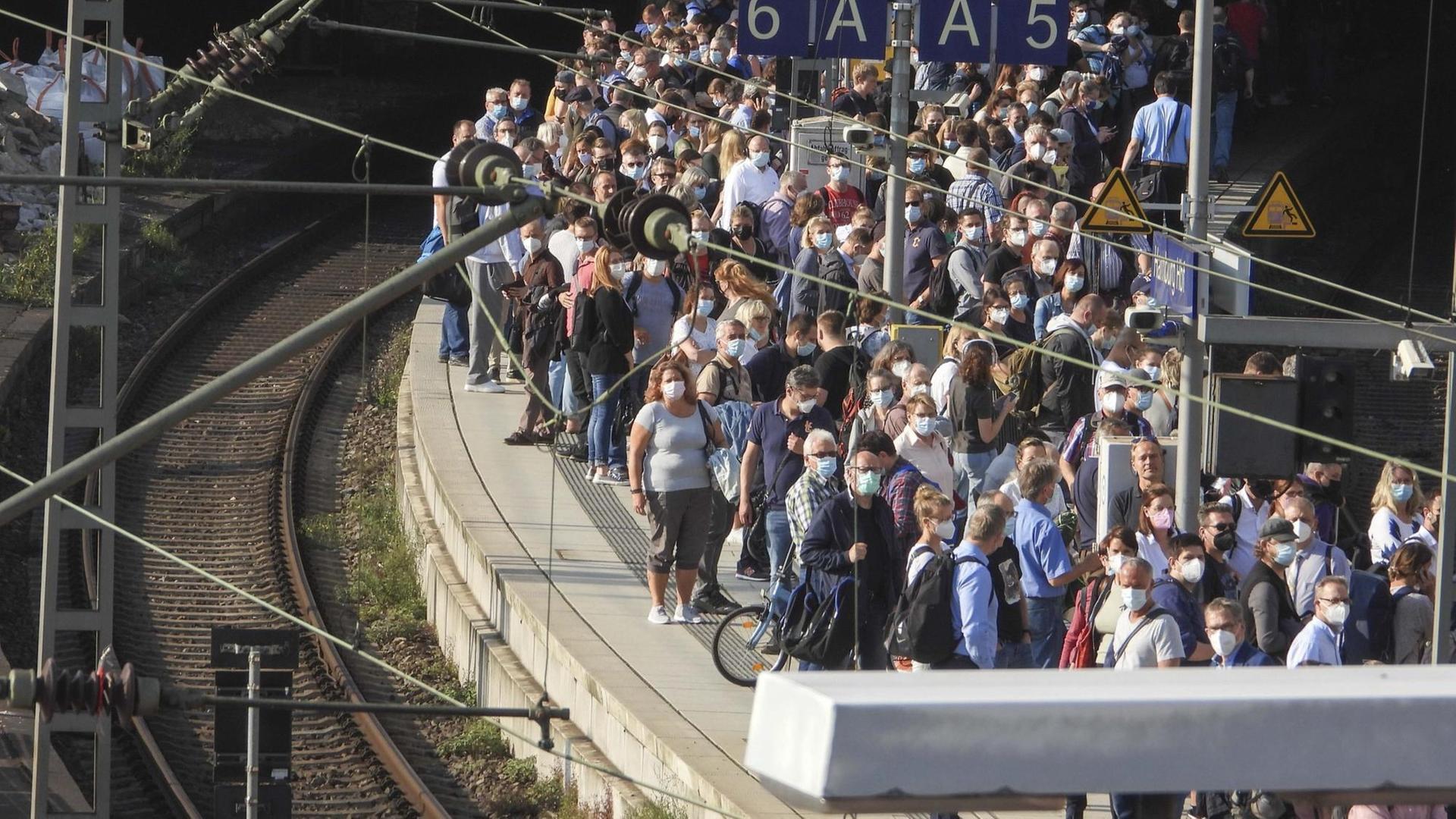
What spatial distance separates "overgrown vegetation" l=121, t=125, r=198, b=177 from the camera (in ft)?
93.6

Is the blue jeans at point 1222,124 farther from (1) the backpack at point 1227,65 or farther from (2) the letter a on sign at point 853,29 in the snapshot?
(2) the letter a on sign at point 853,29

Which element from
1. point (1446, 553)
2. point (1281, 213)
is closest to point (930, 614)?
point (1446, 553)

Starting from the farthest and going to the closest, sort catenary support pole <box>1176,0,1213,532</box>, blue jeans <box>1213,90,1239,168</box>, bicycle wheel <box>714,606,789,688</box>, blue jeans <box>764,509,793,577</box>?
blue jeans <box>1213,90,1239,168</box>
blue jeans <box>764,509,793,577</box>
bicycle wheel <box>714,606,789,688</box>
catenary support pole <box>1176,0,1213,532</box>

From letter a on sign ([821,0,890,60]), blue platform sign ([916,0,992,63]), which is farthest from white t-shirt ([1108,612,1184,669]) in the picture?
letter a on sign ([821,0,890,60])

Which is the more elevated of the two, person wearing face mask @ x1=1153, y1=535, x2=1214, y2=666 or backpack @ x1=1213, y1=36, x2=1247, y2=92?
backpack @ x1=1213, y1=36, x2=1247, y2=92

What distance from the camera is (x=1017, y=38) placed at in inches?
599

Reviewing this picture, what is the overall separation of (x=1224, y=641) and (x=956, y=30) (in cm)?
565

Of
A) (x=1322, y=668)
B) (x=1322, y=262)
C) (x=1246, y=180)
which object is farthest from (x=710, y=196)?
(x=1322, y=668)

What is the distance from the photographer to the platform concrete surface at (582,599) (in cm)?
1223

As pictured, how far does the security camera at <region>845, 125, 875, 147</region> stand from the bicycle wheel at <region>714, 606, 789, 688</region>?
10.00 ft

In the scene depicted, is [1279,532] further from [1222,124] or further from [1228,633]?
[1222,124]

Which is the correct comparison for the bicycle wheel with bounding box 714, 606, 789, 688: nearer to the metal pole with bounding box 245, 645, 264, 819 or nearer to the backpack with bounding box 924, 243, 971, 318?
the metal pole with bounding box 245, 645, 264, 819

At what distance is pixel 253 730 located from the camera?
41.5 ft

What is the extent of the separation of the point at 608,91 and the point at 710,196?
466cm
